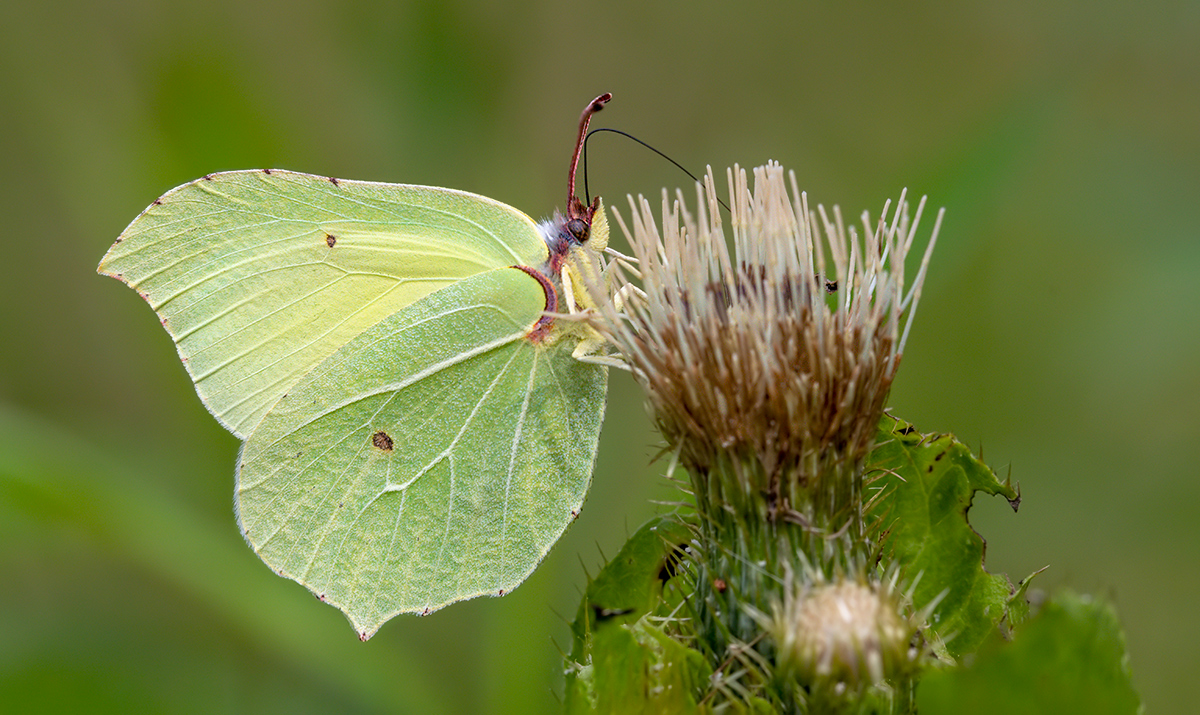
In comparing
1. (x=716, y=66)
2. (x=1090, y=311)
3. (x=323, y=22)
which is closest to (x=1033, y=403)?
(x=1090, y=311)

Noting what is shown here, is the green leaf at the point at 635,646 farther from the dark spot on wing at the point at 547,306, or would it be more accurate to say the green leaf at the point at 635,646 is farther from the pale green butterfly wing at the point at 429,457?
the dark spot on wing at the point at 547,306

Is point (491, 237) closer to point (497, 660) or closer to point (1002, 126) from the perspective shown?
point (497, 660)

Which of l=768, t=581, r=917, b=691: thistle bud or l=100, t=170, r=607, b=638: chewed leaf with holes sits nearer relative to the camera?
l=768, t=581, r=917, b=691: thistle bud

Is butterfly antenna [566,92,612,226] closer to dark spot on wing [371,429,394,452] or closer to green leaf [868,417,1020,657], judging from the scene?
dark spot on wing [371,429,394,452]

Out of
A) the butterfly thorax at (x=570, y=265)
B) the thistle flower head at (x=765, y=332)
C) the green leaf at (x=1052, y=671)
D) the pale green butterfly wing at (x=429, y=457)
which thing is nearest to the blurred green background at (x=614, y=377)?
the pale green butterfly wing at (x=429, y=457)

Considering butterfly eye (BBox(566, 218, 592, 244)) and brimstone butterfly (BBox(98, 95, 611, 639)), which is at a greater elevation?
butterfly eye (BBox(566, 218, 592, 244))

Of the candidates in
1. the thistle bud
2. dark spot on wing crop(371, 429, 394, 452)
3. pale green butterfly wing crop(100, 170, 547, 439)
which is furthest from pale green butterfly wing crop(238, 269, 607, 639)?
the thistle bud

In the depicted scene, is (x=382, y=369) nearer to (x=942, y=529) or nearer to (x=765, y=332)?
(x=765, y=332)

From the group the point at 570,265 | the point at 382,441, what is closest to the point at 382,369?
Answer: the point at 382,441
